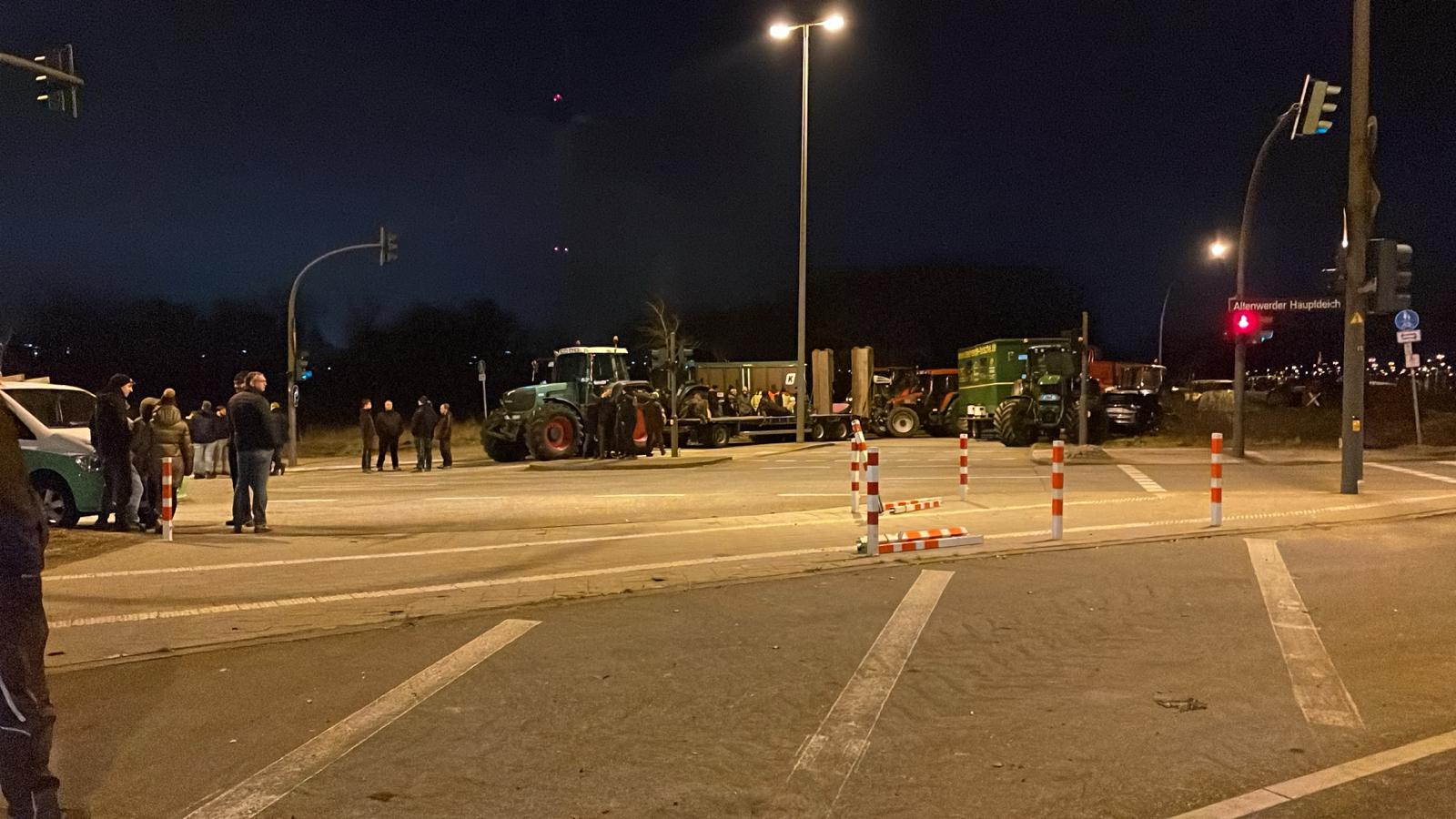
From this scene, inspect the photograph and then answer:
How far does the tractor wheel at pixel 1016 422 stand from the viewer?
29.0 m

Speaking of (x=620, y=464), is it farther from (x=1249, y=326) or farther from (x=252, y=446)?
(x=1249, y=326)

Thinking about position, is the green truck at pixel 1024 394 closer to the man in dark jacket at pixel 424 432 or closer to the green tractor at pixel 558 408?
the green tractor at pixel 558 408

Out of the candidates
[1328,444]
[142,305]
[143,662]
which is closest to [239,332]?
[142,305]

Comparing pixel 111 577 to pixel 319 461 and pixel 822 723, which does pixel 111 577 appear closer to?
pixel 822 723

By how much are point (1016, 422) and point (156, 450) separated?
21.8 m

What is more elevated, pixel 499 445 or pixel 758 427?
pixel 758 427

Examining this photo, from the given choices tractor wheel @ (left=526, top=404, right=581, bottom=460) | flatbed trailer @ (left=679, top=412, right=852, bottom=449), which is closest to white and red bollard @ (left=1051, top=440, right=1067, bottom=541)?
tractor wheel @ (left=526, top=404, right=581, bottom=460)

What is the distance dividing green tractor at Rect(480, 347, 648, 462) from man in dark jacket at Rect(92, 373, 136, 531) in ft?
42.6

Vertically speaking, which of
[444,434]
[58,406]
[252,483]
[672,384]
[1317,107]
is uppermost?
[1317,107]

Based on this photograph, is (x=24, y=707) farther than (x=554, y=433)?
No

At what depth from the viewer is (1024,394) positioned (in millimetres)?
29625

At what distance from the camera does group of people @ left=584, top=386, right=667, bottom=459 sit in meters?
24.4

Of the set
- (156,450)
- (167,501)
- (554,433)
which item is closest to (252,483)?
(167,501)

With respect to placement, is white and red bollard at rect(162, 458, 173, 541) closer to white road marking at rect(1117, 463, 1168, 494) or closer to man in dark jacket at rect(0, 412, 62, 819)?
man in dark jacket at rect(0, 412, 62, 819)
